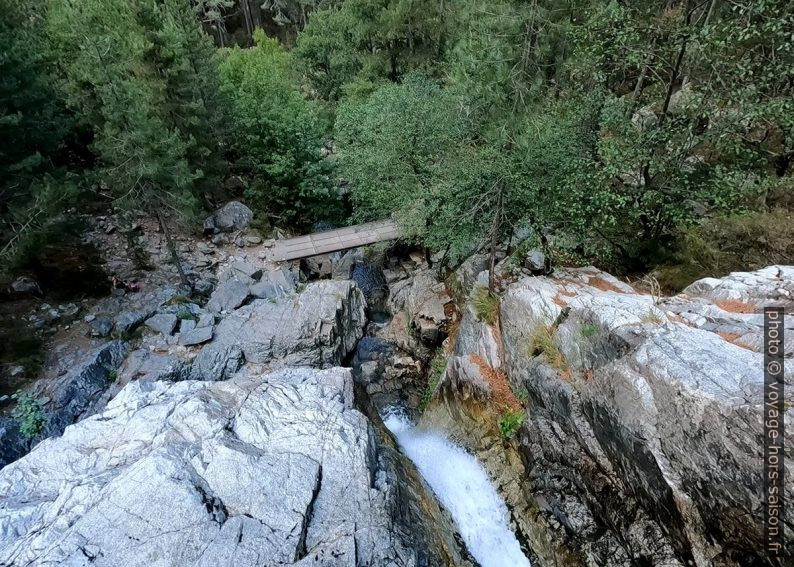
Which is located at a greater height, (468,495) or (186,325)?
(186,325)

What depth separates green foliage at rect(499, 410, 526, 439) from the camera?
32.7 ft

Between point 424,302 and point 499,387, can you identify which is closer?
point 499,387

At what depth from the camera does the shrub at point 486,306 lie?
1183cm

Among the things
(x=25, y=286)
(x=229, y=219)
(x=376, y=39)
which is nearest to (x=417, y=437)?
(x=25, y=286)

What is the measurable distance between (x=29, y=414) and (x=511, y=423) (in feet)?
39.9

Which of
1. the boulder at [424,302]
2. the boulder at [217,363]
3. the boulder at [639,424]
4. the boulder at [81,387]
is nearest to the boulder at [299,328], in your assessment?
the boulder at [217,363]

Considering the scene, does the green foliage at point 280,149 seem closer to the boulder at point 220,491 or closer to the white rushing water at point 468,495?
the boulder at point 220,491

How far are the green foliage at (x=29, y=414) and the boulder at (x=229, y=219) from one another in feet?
33.8

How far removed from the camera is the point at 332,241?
18781 mm

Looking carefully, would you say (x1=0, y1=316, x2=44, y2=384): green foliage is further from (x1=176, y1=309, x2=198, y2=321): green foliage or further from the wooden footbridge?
the wooden footbridge

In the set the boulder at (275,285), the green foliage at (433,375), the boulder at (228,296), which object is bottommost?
the green foliage at (433,375)

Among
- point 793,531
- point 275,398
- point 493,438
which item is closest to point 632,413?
point 793,531

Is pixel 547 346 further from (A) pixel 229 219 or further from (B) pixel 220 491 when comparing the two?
(A) pixel 229 219

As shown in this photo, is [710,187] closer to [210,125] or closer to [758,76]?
[758,76]
